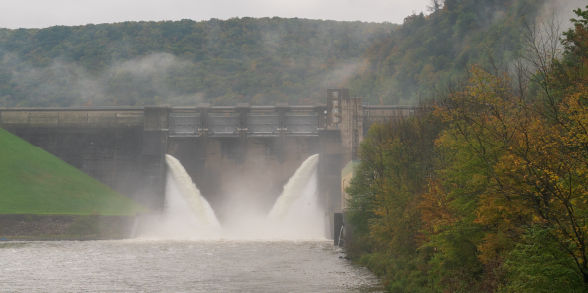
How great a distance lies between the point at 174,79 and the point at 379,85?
37676mm

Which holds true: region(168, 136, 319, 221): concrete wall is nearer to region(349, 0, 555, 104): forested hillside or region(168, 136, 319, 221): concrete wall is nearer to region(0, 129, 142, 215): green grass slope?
region(0, 129, 142, 215): green grass slope

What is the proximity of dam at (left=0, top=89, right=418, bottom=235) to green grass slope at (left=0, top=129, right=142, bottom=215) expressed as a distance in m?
2.72

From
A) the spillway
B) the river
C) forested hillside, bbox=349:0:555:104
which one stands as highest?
forested hillside, bbox=349:0:555:104

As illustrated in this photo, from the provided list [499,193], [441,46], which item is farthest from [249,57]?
[499,193]

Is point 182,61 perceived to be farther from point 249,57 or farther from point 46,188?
point 46,188

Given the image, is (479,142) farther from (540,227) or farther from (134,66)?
(134,66)

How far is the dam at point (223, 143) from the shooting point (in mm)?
82062

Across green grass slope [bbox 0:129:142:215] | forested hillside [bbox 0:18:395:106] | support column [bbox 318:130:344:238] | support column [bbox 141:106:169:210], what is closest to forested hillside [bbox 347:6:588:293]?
support column [bbox 318:130:344:238]

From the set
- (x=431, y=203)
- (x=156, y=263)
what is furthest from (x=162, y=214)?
(x=431, y=203)

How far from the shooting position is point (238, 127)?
8350 cm

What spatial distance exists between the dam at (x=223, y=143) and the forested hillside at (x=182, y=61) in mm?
52688

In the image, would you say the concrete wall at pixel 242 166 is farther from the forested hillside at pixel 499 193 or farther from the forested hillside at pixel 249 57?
the forested hillside at pixel 499 193

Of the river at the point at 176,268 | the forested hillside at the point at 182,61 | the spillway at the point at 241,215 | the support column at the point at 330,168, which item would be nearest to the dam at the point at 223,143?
the support column at the point at 330,168

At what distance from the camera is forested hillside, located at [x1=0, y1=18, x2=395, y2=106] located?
142 metres
